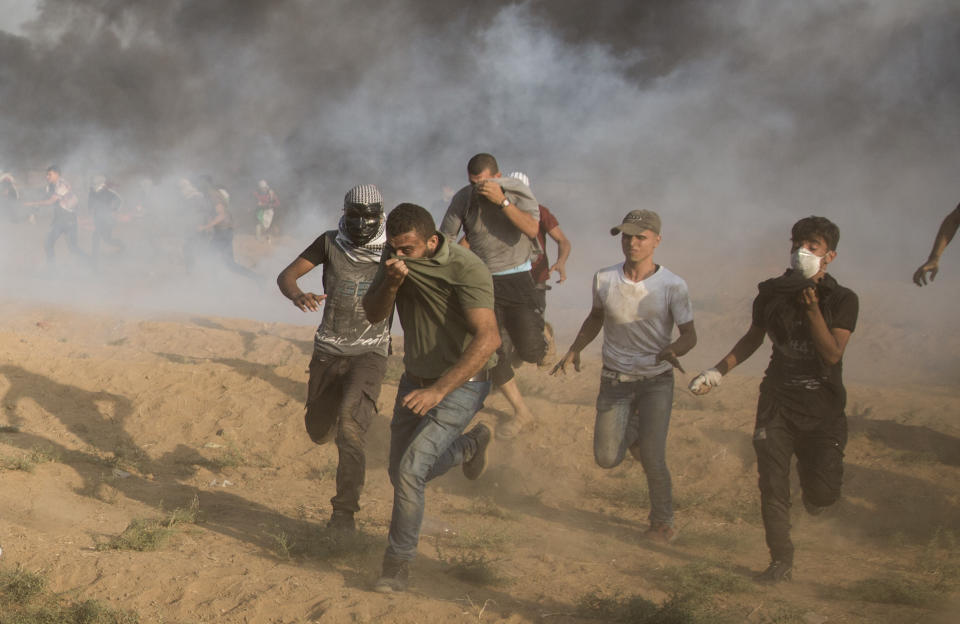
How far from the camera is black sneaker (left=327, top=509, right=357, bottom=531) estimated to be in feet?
16.2

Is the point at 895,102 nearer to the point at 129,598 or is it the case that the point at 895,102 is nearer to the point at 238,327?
the point at 238,327

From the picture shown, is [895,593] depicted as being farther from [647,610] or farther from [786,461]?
[647,610]

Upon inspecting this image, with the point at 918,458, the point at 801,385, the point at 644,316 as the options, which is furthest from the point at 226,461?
the point at 918,458

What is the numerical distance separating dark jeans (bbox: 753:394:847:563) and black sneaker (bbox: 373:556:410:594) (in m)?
1.82

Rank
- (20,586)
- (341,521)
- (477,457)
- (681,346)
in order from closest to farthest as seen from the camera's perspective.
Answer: (20,586) < (477,457) < (341,521) < (681,346)

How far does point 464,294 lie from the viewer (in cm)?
415

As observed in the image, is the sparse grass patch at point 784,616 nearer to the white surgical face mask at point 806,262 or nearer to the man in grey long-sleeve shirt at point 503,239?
the white surgical face mask at point 806,262

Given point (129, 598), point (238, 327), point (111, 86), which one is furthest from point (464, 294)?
point (111, 86)

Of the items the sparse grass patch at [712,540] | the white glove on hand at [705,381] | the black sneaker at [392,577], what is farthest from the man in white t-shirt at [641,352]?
the black sneaker at [392,577]

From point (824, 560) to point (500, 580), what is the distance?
2156mm

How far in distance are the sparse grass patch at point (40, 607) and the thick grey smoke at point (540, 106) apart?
58.9 ft

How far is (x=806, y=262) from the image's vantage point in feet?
14.4

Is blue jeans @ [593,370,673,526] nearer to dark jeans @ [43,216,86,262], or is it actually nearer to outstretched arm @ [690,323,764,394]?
outstretched arm @ [690,323,764,394]

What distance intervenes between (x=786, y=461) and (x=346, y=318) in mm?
2486
